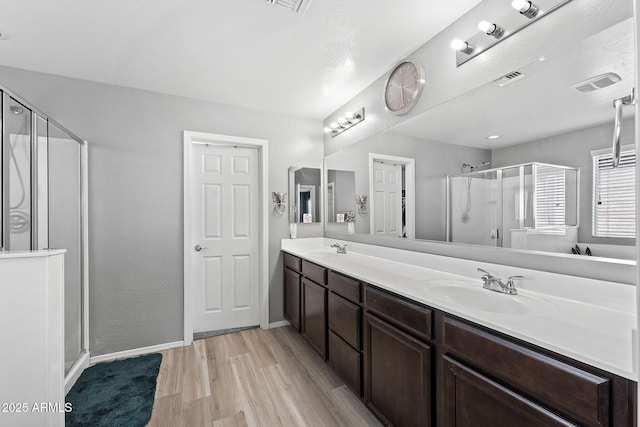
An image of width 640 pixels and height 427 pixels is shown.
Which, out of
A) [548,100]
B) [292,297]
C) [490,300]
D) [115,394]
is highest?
[548,100]

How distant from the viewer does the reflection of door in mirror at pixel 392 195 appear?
2189mm

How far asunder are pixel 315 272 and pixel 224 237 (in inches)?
49.1

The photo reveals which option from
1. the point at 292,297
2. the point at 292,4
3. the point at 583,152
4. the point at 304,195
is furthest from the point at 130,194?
the point at 583,152

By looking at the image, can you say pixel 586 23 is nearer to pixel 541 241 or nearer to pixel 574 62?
pixel 574 62

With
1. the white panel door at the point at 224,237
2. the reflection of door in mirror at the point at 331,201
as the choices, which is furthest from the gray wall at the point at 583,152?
the white panel door at the point at 224,237

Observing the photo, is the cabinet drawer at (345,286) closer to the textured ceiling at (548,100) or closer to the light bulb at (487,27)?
the textured ceiling at (548,100)

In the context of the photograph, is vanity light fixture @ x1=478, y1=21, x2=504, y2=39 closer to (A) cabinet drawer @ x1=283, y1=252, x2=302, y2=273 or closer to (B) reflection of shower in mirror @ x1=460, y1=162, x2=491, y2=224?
(B) reflection of shower in mirror @ x1=460, y1=162, x2=491, y2=224

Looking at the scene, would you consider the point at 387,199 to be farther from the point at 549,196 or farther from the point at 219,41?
the point at 219,41

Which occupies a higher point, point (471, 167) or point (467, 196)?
point (471, 167)

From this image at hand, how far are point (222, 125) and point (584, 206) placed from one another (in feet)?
9.71

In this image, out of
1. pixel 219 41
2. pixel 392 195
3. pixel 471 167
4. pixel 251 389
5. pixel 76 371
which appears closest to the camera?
pixel 471 167

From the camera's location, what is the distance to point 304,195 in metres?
3.32

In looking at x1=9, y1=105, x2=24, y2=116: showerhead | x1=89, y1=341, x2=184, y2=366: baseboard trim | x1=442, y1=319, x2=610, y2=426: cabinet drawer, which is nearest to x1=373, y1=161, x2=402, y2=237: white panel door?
x1=442, y1=319, x2=610, y2=426: cabinet drawer

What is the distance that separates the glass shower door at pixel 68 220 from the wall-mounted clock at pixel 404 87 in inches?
99.4
